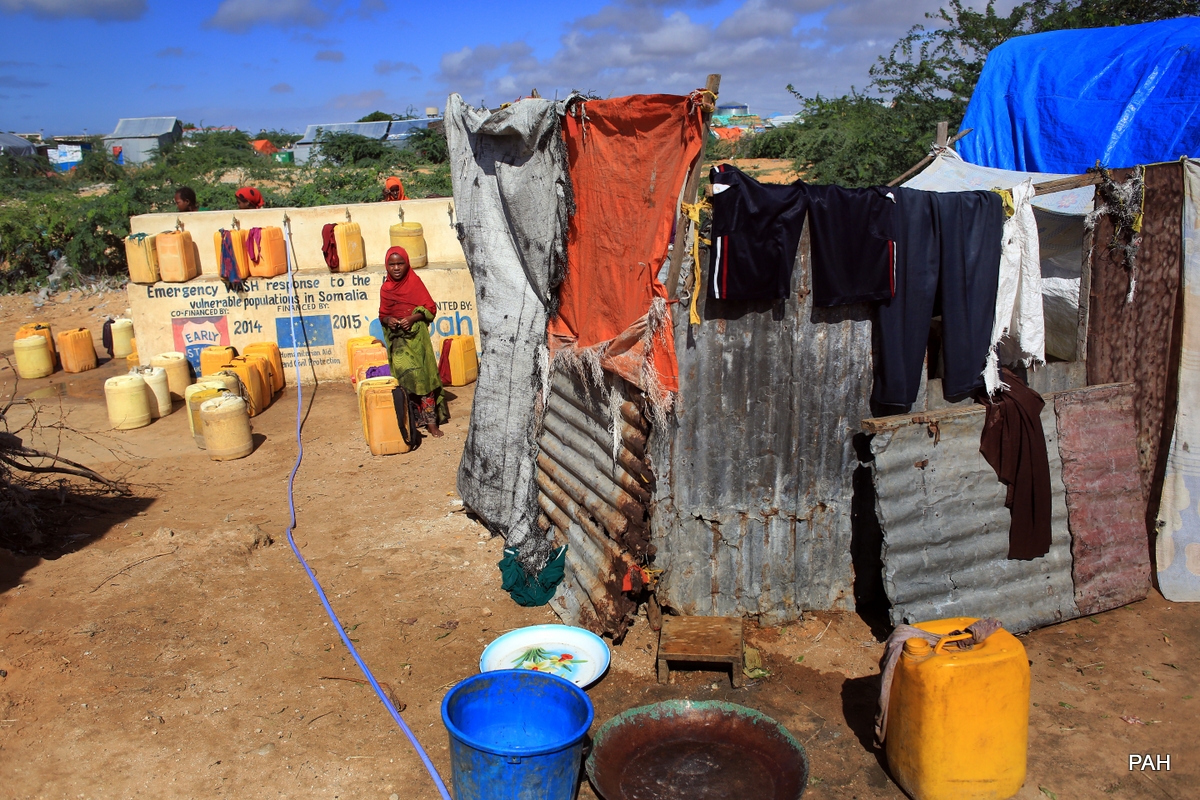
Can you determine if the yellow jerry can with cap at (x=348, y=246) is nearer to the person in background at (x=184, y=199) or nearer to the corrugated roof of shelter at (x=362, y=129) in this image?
the person in background at (x=184, y=199)

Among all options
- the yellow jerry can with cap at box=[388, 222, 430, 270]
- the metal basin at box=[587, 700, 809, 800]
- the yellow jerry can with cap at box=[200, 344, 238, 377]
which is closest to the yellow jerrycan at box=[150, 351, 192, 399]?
the yellow jerry can with cap at box=[200, 344, 238, 377]

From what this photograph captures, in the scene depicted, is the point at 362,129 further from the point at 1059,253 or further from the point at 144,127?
the point at 1059,253

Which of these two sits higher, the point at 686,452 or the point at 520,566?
the point at 686,452

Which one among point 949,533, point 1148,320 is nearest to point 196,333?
point 949,533

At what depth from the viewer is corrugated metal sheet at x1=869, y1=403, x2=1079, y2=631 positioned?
4562 millimetres

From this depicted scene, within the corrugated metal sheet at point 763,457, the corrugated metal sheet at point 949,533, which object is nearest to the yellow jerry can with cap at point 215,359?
the corrugated metal sheet at point 763,457

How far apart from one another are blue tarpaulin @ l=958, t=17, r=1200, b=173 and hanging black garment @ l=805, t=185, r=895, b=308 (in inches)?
168

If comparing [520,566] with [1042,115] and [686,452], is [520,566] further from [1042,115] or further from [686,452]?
[1042,115]

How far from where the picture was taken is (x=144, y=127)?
115 feet

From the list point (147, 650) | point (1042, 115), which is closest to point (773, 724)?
point (147, 650)

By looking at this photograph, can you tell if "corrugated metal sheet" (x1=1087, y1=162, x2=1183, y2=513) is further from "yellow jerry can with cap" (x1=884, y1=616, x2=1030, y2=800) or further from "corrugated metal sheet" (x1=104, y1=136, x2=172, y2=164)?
"corrugated metal sheet" (x1=104, y1=136, x2=172, y2=164)

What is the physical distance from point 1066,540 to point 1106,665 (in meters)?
0.74

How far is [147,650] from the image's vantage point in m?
4.89

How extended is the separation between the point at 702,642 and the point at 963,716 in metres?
1.52
